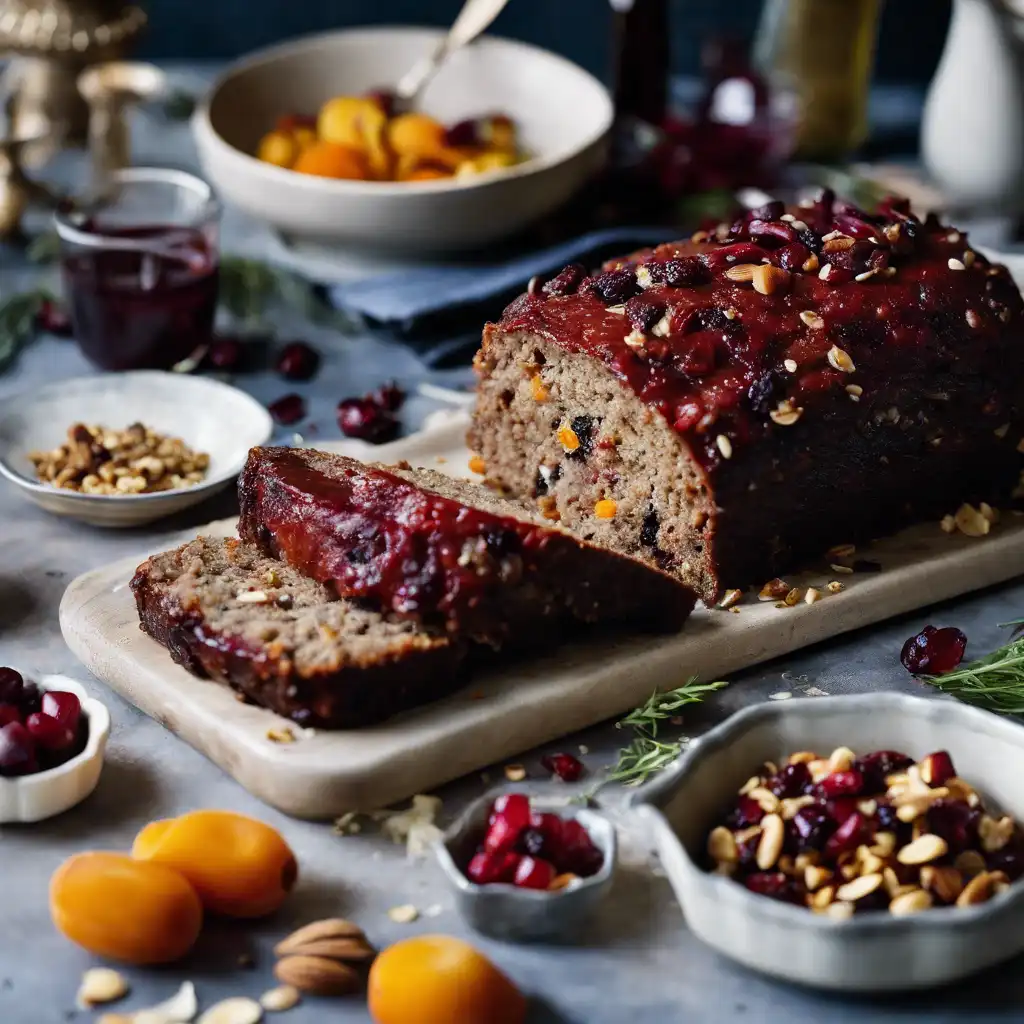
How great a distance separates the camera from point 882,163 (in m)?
6.57

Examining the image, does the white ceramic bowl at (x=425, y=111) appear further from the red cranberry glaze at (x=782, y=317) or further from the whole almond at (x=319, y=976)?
the whole almond at (x=319, y=976)

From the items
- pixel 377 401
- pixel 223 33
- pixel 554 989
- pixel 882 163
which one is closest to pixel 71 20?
pixel 223 33

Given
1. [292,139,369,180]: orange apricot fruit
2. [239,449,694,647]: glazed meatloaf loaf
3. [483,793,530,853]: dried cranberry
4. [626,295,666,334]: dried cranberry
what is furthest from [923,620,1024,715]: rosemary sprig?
[292,139,369,180]: orange apricot fruit

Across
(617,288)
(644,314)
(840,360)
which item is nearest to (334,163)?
(617,288)

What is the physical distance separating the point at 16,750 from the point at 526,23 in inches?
219

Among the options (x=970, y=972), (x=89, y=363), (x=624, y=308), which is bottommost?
(x=89, y=363)

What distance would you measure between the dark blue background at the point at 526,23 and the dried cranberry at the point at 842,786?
534cm

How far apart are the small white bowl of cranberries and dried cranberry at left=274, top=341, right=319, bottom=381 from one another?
1997mm

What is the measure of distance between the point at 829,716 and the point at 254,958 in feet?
3.72

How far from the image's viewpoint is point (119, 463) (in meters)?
4.32

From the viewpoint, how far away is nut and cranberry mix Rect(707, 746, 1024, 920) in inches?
108

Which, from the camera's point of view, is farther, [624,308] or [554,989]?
[624,308]

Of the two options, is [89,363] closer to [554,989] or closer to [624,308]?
[624,308]

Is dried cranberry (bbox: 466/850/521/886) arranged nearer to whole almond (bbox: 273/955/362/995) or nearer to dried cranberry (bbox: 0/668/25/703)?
whole almond (bbox: 273/955/362/995)
